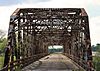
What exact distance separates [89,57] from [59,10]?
806 centimetres

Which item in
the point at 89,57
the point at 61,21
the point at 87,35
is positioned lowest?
the point at 89,57

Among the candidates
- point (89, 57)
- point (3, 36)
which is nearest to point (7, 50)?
point (89, 57)

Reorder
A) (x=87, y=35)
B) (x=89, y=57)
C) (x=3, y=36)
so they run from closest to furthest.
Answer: (x=89, y=57) < (x=87, y=35) < (x=3, y=36)

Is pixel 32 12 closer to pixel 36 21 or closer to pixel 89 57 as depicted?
pixel 36 21

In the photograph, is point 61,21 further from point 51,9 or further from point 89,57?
point 89,57

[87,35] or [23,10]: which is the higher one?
[23,10]

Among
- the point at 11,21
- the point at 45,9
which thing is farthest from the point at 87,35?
the point at 45,9

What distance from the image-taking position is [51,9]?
28.2 m

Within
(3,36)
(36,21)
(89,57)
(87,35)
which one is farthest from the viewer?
(3,36)

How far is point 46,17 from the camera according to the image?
1137 inches

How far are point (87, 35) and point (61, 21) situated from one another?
9.48m

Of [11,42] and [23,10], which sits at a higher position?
[23,10]

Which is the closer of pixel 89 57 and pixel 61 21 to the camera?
pixel 89 57

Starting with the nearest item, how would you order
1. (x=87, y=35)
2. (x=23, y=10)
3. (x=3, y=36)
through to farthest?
(x=87, y=35)
(x=23, y=10)
(x=3, y=36)
